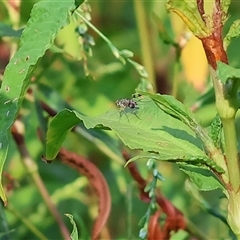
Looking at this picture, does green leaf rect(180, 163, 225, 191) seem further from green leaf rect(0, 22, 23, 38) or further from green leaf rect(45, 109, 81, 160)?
green leaf rect(0, 22, 23, 38)

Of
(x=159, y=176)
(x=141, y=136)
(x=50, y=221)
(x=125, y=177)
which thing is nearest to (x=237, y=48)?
(x=125, y=177)

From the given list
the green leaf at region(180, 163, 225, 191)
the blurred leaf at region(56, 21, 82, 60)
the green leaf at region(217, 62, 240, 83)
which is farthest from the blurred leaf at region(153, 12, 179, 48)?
the green leaf at region(217, 62, 240, 83)

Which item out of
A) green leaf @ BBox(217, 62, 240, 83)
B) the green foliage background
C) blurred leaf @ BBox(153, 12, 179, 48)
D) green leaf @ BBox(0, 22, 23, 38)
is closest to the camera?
green leaf @ BBox(217, 62, 240, 83)

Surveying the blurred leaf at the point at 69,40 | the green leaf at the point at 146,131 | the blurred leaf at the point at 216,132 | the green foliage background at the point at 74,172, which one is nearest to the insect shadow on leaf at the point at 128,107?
the green leaf at the point at 146,131

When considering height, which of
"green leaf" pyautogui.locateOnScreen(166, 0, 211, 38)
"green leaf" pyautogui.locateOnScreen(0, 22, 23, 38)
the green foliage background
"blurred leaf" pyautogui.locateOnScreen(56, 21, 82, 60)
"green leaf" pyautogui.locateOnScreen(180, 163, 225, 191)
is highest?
"green leaf" pyautogui.locateOnScreen(166, 0, 211, 38)

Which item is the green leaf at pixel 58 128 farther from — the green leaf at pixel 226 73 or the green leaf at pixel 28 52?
the green leaf at pixel 226 73

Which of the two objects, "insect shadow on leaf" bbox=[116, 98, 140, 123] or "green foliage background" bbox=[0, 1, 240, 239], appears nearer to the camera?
"insect shadow on leaf" bbox=[116, 98, 140, 123]

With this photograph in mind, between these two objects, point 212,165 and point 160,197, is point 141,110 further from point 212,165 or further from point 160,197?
point 160,197
